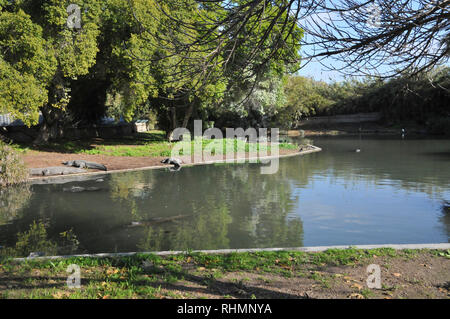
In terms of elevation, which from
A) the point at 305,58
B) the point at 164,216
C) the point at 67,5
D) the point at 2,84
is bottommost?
the point at 164,216

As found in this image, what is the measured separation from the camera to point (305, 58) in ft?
15.6

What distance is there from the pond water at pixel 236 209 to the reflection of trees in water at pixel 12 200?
1.1 inches

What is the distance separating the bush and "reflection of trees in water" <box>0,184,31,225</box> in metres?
0.28

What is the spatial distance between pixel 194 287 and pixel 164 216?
464cm

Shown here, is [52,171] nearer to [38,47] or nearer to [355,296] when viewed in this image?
[38,47]

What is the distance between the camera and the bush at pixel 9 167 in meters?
12.8

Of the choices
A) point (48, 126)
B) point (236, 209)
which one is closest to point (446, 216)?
point (236, 209)

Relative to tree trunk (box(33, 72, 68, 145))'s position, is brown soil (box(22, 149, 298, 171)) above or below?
below

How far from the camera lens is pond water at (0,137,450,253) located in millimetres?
7418

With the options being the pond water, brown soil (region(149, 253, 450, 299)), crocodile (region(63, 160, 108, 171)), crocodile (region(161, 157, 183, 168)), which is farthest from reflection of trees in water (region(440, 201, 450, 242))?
crocodile (region(63, 160, 108, 171))

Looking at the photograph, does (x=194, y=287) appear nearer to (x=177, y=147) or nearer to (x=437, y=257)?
(x=437, y=257)

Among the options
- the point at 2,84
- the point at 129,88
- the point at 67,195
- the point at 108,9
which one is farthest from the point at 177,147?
the point at 67,195

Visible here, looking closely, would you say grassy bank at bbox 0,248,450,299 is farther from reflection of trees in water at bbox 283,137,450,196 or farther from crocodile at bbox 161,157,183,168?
crocodile at bbox 161,157,183,168

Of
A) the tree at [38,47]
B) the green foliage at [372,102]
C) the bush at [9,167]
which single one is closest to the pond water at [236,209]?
the bush at [9,167]
